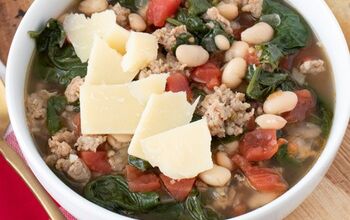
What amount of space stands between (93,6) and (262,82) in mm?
932

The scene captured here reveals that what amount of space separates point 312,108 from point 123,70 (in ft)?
2.84

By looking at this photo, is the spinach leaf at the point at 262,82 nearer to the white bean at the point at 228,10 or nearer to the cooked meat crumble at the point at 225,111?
the cooked meat crumble at the point at 225,111

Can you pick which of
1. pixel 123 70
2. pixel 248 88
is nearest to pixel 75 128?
pixel 123 70

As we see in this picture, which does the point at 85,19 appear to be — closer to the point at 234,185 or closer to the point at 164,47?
the point at 164,47

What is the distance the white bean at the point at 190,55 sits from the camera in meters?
3.19

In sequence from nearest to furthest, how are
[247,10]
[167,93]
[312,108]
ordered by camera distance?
1. [167,93]
2. [312,108]
3. [247,10]

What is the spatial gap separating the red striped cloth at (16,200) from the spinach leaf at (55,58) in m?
0.50

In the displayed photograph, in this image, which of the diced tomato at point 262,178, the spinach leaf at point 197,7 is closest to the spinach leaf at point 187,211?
the diced tomato at point 262,178

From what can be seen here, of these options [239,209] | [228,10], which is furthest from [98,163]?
[228,10]

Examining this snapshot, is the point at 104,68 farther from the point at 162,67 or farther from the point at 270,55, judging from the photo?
the point at 270,55

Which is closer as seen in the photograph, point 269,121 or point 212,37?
point 269,121

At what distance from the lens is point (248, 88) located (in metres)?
3.18

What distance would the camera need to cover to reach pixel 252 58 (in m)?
3.28

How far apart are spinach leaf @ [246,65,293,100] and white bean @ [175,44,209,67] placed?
23cm
